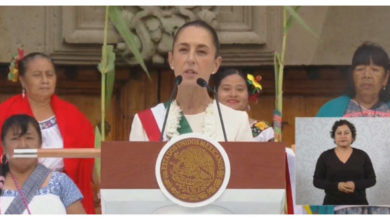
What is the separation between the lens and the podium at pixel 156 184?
6.34 m

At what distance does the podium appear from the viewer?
20.8ft

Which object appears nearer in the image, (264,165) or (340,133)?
(264,165)

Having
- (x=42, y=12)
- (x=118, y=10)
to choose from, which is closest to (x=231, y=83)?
(x=118, y=10)

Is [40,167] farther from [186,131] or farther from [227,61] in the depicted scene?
[227,61]

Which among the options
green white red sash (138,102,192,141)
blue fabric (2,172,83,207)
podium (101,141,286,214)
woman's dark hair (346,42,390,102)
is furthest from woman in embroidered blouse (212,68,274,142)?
podium (101,141,286,214)

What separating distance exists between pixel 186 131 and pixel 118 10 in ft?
2.54

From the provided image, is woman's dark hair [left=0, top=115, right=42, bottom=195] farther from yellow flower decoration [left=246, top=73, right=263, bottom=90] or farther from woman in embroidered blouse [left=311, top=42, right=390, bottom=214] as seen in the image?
woman in embroidered blouse [left=311, top=42, right=390, bottom=214]

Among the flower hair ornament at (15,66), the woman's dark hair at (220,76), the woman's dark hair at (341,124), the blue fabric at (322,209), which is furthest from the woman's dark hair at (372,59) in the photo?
the flower hair ornament at (15,66)

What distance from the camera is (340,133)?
727cm

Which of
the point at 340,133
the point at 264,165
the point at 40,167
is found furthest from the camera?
the point at 40,167

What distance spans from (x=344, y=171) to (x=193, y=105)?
2.42ft

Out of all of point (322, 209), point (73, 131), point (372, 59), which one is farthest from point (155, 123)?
point (372, 59)

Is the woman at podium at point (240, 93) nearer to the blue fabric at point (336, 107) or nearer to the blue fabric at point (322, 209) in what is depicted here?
the blue fabric at point (336, 107)

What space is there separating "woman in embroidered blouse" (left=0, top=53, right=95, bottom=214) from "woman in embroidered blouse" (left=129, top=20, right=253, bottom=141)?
0.92m
